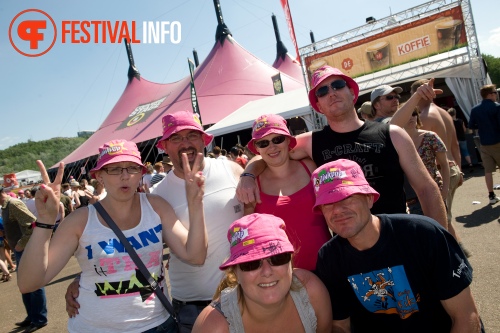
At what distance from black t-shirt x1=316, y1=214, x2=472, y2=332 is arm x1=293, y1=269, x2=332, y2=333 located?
5 cm

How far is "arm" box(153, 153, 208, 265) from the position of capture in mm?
2062

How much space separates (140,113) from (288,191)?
72.3 ft

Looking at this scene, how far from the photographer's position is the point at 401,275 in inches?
67.7

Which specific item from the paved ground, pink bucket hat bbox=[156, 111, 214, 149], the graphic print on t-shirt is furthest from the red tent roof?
the graphic print on t-shirt

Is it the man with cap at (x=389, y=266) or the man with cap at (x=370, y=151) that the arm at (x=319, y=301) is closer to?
the man with cap at (x=389, y=266)

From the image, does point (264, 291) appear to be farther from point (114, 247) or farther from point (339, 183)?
point (114, 247)

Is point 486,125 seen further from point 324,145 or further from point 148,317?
point 148,317

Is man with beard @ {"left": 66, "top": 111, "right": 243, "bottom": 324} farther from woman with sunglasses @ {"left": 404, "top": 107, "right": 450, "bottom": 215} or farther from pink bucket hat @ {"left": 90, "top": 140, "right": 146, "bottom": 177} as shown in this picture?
woman with sunglasses @ {"left": 404, "top": 107, "right": 450, "bottom": 215}

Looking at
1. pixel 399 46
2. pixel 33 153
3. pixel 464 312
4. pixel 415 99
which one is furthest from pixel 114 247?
pixel 33 153

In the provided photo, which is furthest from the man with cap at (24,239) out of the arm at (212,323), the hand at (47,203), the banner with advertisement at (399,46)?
the banner with advertisement at (399,46)

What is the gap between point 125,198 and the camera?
2.03 m

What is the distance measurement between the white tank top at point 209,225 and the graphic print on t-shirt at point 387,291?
0.85 metres

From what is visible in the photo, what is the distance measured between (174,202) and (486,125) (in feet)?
17.9

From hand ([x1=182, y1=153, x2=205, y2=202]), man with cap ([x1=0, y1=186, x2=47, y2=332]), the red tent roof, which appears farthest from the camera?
the red tent roof
